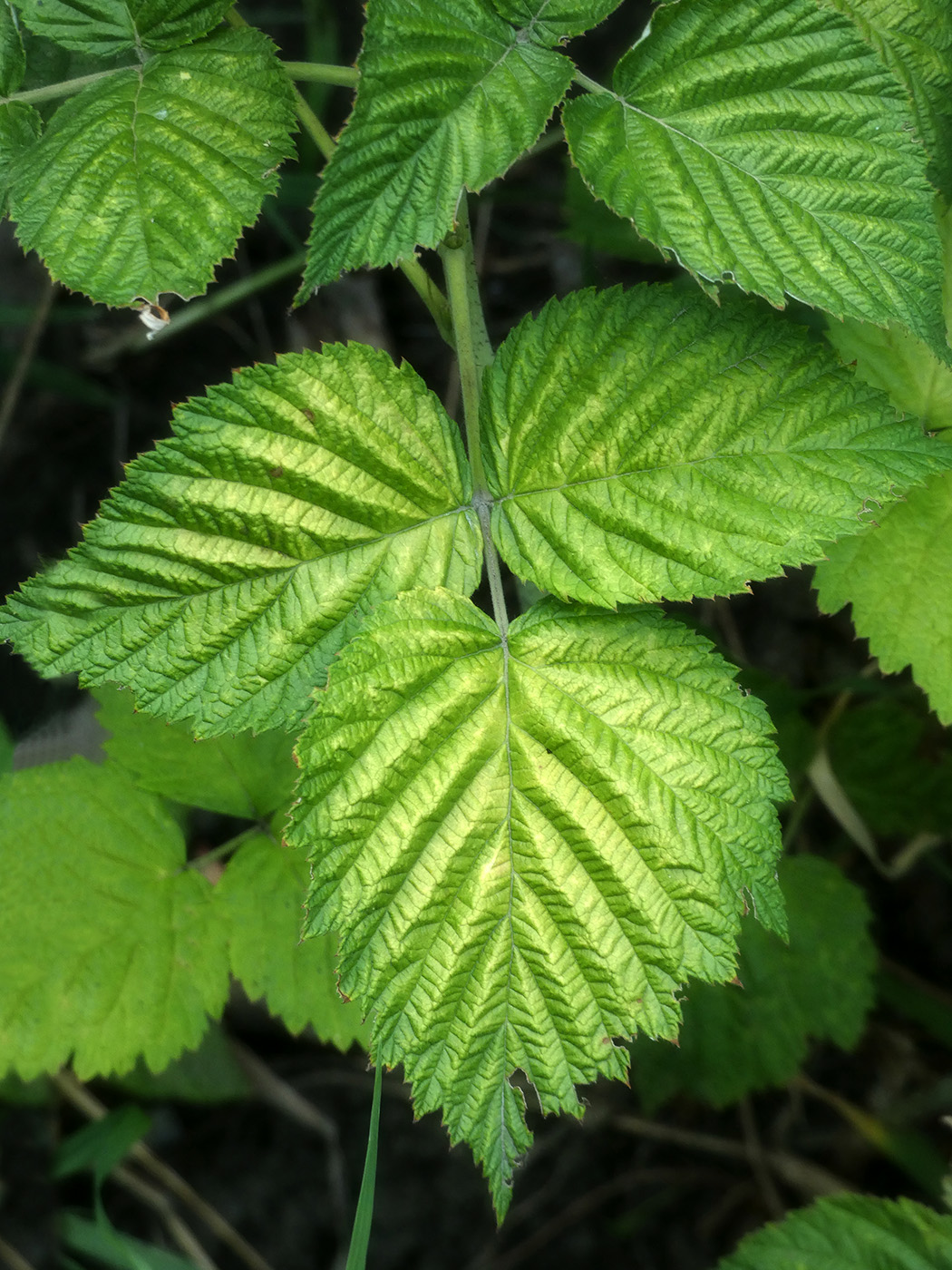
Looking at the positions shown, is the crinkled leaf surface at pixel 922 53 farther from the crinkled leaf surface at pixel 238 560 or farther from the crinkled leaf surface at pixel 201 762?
the crinkled leaf surface at pixel 201 762

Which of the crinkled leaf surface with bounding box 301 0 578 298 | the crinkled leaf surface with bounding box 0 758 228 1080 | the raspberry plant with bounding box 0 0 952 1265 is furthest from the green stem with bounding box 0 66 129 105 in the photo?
the crinkled leaf surface with bounding box 0 758 228 1080

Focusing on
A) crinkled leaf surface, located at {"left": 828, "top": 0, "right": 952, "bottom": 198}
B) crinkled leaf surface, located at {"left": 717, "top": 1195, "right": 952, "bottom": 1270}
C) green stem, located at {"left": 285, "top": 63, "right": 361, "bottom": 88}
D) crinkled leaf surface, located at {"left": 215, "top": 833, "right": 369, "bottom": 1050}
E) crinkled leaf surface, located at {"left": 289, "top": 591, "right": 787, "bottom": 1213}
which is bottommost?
crinkled leaf surface, located at {"left": 215, "top": 833, "right": 369, "bottom": 1050}

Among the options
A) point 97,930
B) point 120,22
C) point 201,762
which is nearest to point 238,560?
point 201,762

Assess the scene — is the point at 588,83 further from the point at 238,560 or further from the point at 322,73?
the point at 238,560

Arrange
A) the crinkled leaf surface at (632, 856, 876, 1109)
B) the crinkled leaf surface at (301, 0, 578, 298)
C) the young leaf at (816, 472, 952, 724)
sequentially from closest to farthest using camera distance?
the crinkled leaf surface at (301, 0, 578, 298), the young leaf at (816, 472, 952, 724), the crinkled leaf surface at (632, 856, 876, 1109)

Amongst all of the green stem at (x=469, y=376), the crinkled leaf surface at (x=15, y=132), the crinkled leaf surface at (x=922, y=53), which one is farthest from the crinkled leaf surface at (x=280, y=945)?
the crinkled leaf surface at (x=922, y=53)

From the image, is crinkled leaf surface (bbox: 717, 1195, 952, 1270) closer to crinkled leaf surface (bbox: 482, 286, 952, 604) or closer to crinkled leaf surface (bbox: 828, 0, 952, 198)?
crinkled leaf surface (bbox: 482, 286, 952, 604)
